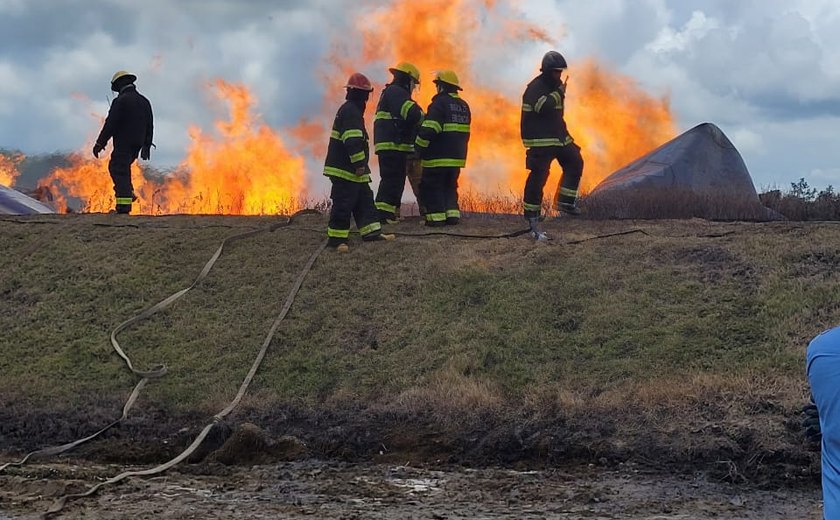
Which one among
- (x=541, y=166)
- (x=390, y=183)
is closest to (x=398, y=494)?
(x=541, y=166)

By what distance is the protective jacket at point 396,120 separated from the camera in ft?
37.0

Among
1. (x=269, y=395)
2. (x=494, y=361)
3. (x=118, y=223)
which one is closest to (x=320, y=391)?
(x=269, y=395)

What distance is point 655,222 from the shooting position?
38.1 feet

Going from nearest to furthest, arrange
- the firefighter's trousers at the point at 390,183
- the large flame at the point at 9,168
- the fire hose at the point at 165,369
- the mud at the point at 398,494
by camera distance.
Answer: the mud at the point at 398,494 → the fire hose at the point at 165,369 → the firefighter's trousers at the point at 390,183 → the large flame at the point at 9,168

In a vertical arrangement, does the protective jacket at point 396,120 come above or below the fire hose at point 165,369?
above

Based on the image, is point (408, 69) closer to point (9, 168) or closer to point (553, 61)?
point (553, 61)

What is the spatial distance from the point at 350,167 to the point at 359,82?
96 cm

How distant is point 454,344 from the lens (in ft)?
27.4

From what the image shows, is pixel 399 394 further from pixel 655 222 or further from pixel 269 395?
pixel 655 222

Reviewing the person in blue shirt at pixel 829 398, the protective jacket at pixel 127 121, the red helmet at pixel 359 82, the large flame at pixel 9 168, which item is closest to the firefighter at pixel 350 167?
the red helmet at pixel 359 82

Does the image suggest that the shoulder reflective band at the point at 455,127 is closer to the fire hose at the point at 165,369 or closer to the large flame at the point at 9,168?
the fire hose at the point at 165,369

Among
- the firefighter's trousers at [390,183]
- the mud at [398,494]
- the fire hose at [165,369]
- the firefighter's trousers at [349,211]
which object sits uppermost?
the firefighter's trousers at [390,183]

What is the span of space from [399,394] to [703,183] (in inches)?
341

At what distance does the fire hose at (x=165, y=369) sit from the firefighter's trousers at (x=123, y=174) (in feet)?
8.41
